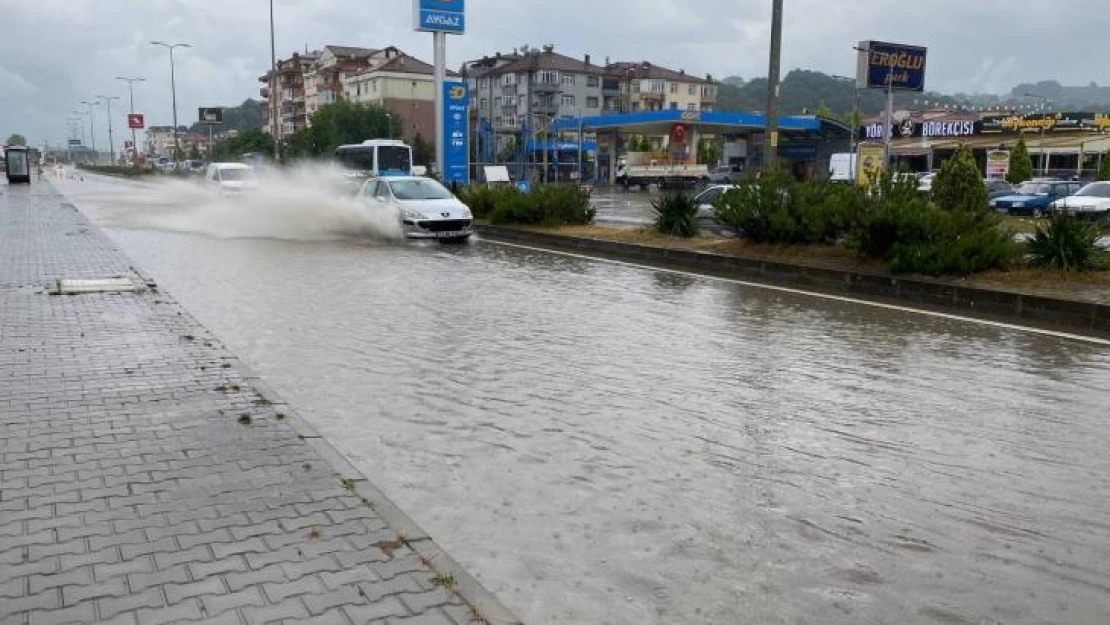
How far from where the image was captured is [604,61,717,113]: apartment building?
120812 millimetres

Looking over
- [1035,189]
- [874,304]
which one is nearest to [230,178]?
[1035,189]

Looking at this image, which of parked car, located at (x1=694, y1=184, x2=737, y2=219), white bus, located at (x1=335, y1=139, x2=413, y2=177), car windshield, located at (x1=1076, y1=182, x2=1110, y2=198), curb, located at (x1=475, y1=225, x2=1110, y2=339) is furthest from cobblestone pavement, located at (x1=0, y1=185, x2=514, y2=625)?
white bus, located at (x1=335, y1=139, x2=413, y2=177)

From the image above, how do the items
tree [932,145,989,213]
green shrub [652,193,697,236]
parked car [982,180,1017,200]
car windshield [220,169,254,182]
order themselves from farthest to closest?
car windshield [220,169,254,182] → parked car [982,180,1017,200] → green shrub [652,193,697,236] → tree [932,145,989,213]

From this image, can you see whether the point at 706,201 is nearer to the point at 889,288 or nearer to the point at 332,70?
the point at 889,288

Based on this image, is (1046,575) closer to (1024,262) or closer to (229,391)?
(229,391)

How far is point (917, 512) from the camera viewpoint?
14.7 ft

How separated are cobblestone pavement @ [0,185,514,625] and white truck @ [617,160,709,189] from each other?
173 feet

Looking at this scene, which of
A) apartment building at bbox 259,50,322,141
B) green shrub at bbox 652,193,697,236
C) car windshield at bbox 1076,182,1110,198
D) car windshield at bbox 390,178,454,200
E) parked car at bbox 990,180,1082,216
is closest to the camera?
green shrub at bbox 652,193,697,236

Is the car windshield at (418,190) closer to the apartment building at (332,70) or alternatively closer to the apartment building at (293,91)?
the apartment building at (332,70)

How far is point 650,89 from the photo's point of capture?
12456 cm

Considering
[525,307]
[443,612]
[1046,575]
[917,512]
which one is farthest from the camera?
[525,307]

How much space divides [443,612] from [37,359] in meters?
5.89

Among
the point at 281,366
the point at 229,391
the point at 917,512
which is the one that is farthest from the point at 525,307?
the point at 917,512

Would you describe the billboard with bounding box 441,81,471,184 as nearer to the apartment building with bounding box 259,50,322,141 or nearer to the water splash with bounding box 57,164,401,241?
the water splash with bounding box 57,164,401,241
